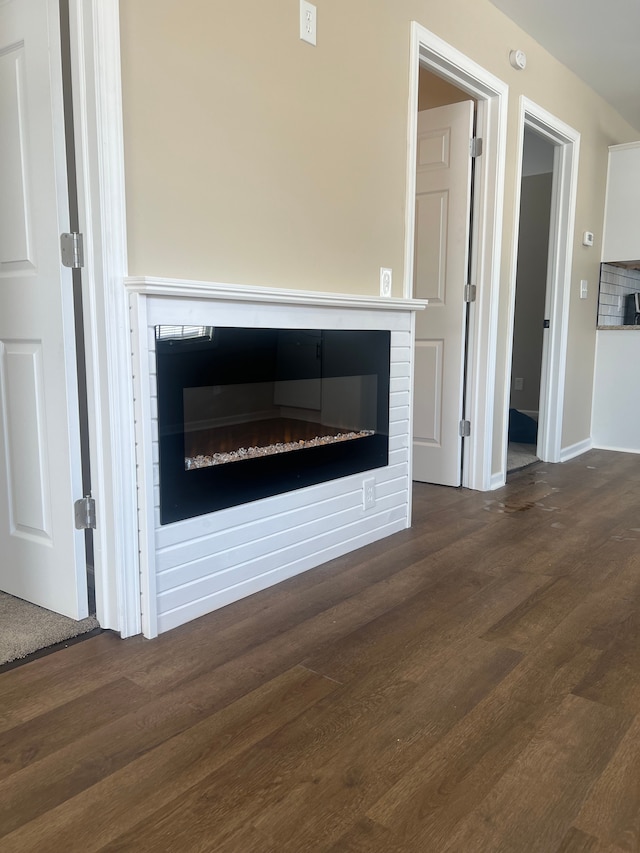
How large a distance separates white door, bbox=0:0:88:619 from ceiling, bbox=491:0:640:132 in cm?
248

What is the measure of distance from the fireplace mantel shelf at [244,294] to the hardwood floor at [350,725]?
3.26ft

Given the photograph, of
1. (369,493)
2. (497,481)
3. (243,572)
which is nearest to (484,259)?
(497,481)

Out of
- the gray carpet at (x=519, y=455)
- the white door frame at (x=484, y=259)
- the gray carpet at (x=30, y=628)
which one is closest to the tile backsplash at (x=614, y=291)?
the gray carpet at (x=519, y=455)

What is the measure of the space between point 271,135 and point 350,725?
1.80 metres

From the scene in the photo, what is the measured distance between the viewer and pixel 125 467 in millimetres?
1836

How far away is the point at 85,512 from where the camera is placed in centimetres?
192

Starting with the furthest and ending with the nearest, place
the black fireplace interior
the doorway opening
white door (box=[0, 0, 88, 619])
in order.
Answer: the doorway opening, the black fireplace interior, white door (box=[0, 0, 88, 619])

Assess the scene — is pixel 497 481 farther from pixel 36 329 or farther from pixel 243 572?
pixel 36 329

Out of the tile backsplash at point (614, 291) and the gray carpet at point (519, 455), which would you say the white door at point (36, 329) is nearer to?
the gray carpet at point (519, 455)

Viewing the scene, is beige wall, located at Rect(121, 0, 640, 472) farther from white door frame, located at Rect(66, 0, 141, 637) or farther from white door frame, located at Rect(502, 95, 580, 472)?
white door frame, located at Rect(502, 95, 580, 472)

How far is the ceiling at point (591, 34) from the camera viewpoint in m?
3.29

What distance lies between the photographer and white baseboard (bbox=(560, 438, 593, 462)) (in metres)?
4.65

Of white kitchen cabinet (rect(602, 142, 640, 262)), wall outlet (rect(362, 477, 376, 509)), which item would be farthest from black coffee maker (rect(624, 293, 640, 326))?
wall outlet (rect(362, 477, 376, 509))

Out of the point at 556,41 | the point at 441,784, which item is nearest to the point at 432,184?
the point at 556,41
